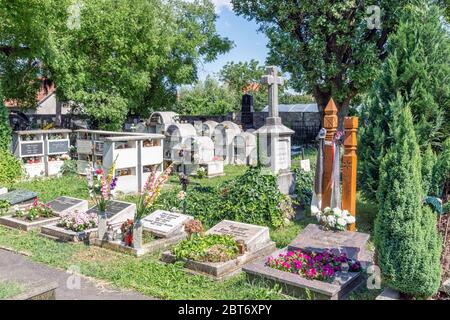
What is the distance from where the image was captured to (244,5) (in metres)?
21.7

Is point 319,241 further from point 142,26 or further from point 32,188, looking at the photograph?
point 142,26

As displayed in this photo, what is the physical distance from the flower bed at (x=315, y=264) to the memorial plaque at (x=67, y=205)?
4831 mm

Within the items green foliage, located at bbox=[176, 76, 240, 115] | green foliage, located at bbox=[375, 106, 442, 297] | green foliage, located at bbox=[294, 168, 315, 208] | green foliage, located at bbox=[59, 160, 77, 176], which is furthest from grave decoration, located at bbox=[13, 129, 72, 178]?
green foliage, located at bbox=[176, 76, 240, 115]

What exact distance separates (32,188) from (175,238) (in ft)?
20.7

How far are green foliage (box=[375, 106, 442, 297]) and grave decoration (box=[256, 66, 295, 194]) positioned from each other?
5133 millimetres

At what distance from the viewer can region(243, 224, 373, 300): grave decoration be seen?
5.41 m

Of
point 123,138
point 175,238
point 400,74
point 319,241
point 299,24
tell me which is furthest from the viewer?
point 299,24

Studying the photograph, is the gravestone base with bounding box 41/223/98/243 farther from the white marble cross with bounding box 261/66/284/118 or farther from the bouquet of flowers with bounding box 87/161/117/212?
the white marble cross with bounding box 261/66/284/118

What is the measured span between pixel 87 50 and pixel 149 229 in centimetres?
1319

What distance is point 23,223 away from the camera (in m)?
8.73

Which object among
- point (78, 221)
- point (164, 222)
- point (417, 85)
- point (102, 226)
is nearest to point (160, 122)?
point (78, 221)

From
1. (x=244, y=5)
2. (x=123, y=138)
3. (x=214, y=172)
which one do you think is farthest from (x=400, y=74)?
(x=244, y=5)

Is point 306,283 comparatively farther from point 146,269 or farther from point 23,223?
point 23,223
